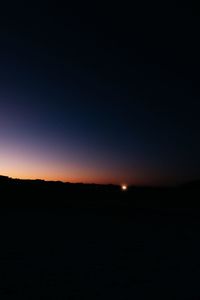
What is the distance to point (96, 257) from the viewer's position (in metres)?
13.7

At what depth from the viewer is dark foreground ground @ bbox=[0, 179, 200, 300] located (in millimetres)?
10445

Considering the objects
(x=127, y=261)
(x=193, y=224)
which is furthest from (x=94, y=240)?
(x=193, y=224)

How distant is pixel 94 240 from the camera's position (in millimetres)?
16406

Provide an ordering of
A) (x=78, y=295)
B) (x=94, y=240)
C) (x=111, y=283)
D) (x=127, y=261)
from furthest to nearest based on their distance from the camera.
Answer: (x=94, y=240)
(x=127, y=261)
(x=111, y=283)
(x=78, y=295)

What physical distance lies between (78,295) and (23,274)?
2.33 metres

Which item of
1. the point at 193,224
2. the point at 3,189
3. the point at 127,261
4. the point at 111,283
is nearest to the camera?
the point at 111,283

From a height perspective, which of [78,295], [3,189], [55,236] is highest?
[3,189]

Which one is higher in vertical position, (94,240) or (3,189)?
(3,189)

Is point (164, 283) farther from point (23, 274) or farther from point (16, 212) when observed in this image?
point (16, 212)

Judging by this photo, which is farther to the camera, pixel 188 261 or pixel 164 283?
pixel 188 261

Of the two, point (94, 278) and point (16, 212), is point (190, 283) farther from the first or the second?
point (16, 212)

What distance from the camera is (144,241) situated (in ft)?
55.3

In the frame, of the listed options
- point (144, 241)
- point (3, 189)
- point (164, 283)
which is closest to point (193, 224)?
point (144, 241)

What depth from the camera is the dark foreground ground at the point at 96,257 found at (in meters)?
10.4
